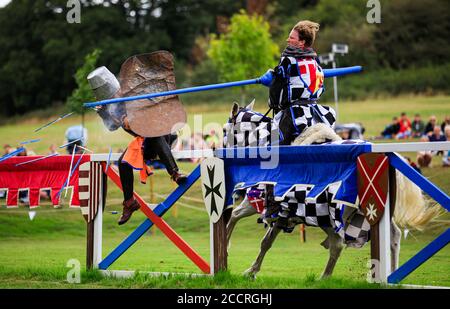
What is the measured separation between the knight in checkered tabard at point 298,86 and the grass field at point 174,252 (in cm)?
152

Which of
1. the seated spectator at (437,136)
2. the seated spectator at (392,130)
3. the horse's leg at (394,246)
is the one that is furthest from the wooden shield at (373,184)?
the seated spectator at (392,130)

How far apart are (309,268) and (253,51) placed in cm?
2524

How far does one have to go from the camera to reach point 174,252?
44.0ft

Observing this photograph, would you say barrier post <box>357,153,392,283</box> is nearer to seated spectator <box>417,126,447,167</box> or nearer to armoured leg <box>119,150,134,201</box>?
armoured leg <box>119,150,134,201</box>

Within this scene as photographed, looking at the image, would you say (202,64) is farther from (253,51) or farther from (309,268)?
(309,268)

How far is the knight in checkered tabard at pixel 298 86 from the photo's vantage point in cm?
838

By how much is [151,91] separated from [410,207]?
2922 millimetres

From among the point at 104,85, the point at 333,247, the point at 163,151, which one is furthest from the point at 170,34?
the point at 333,247

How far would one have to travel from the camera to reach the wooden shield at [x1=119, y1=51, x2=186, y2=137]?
884 centimetres

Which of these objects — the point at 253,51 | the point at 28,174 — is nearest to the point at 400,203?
the point at 28,174

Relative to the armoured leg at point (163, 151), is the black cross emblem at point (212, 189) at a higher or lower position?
lower

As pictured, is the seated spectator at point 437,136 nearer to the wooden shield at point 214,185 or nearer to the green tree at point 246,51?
the wooden shield at point 214,185

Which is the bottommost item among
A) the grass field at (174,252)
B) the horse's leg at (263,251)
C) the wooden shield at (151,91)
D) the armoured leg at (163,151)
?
the grass field at (174,252)
